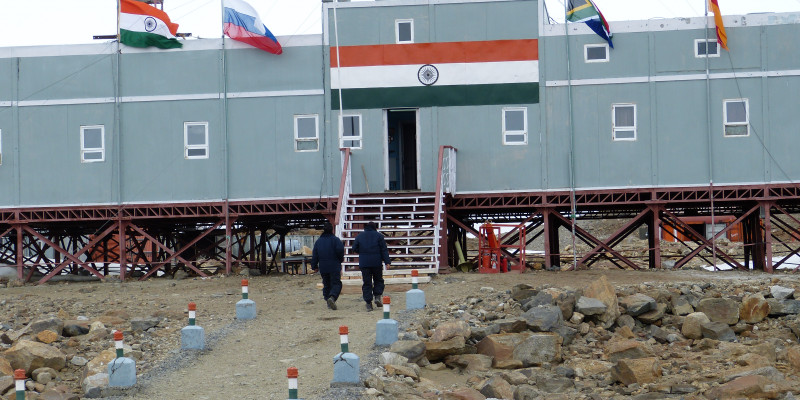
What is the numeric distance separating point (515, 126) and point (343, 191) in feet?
17.4

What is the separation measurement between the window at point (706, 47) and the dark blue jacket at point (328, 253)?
515 inches

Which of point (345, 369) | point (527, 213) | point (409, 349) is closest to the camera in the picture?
point (345, 369)

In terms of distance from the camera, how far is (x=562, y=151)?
27.5 meters

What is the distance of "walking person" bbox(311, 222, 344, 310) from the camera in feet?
63.1

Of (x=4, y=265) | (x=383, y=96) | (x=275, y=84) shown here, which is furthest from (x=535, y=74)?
(x=4, y=265)

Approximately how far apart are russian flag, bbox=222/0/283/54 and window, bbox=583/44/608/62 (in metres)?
8.44

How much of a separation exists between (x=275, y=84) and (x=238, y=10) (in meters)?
2.24

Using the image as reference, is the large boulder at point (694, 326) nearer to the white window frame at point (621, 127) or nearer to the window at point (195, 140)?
the white window frame at point (621, 127)

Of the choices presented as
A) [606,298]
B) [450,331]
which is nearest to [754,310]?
[606,298]

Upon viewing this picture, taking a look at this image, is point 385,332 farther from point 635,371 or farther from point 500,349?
point 635,371

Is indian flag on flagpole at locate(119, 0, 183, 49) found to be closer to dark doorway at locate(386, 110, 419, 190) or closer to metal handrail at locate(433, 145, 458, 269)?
dark doorway at locate(386, 110, 419, 190)

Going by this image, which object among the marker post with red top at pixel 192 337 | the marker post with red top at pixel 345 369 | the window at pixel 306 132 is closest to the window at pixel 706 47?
the window at pixel 306 132

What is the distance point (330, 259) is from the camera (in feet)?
63.2

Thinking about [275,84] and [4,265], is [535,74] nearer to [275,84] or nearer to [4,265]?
[275,84]
